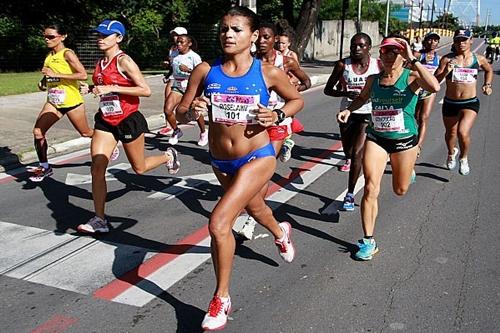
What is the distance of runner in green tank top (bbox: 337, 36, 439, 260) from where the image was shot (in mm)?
4723

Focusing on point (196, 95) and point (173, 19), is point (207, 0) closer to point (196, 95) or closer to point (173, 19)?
point (173, 19)

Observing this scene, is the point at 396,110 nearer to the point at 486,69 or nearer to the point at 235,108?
the point at 235,108

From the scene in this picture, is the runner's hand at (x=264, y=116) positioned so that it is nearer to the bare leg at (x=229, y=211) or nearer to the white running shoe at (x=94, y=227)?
the bare leg at (x=229, y=211)

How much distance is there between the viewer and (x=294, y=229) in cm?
550

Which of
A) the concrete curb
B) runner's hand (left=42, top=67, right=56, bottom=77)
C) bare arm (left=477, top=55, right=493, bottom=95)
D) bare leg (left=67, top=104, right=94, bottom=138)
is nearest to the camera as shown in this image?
runner's hand (left=42, top=67, right=56, bottom=77)

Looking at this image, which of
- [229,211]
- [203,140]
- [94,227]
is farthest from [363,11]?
[229,211]

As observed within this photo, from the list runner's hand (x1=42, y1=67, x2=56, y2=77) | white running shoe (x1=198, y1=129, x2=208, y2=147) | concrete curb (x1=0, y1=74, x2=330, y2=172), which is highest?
runner's hand (x1=42, y1=67, x2=56, y2=77)

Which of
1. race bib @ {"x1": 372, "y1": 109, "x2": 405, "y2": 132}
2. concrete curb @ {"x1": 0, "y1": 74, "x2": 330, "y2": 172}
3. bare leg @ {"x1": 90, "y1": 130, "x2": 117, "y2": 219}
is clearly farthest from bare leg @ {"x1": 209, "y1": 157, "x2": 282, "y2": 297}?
concrete curb @ {"x1": 0, "y1": 74, "x2": 330, "y2": 172}

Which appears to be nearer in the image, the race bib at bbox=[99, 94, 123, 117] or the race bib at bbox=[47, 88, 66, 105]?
the race bib at bbox=[99, 94, 123, 117]

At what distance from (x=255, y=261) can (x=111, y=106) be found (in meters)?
2.02

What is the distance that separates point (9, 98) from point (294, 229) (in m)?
10.3

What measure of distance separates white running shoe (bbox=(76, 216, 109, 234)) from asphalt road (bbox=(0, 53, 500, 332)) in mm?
83

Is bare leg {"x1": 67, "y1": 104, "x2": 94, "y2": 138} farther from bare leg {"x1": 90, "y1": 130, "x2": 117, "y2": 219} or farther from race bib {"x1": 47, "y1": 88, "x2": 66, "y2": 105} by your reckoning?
bare leg {"x1": 90, "y1": 130, "x2": 117, "y2": 219}

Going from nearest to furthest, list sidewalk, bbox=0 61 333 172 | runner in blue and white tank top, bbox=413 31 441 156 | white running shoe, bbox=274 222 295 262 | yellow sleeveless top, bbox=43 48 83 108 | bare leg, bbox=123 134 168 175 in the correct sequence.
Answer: white running shoe, bbox=274 222 295 262, bare leg, bbox=123 134 168 175, yellow sleeveless top, bbox=43 48 83 108, sidewalk, bbox=0 61 333 172, runner in blue and white tank top, bbox=413 31 441 156
